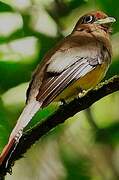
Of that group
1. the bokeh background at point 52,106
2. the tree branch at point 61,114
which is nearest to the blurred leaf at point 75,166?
the bokeh background at point 52,106

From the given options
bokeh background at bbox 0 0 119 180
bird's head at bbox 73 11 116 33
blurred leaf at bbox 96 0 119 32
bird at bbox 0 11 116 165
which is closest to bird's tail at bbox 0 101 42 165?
bird at bbox 0 11 116 165

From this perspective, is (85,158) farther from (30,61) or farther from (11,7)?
(11,7)

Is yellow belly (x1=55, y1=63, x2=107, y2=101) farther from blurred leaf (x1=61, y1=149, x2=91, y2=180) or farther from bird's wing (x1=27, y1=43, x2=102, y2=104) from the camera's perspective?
blurred leaf (x1=61, y1=149, x2=91, y2=180)

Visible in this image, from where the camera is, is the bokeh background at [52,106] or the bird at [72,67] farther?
the bokeh background at [52,106]

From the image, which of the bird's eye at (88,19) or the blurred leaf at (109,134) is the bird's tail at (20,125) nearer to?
the blurred leaf at (109,134)

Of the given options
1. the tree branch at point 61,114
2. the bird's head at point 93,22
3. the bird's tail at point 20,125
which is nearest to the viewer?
the bird's tail at point 20,125

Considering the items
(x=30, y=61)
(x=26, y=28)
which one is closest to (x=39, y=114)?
(x=30, y=61)

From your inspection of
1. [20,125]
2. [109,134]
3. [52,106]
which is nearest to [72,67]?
[52,106]
